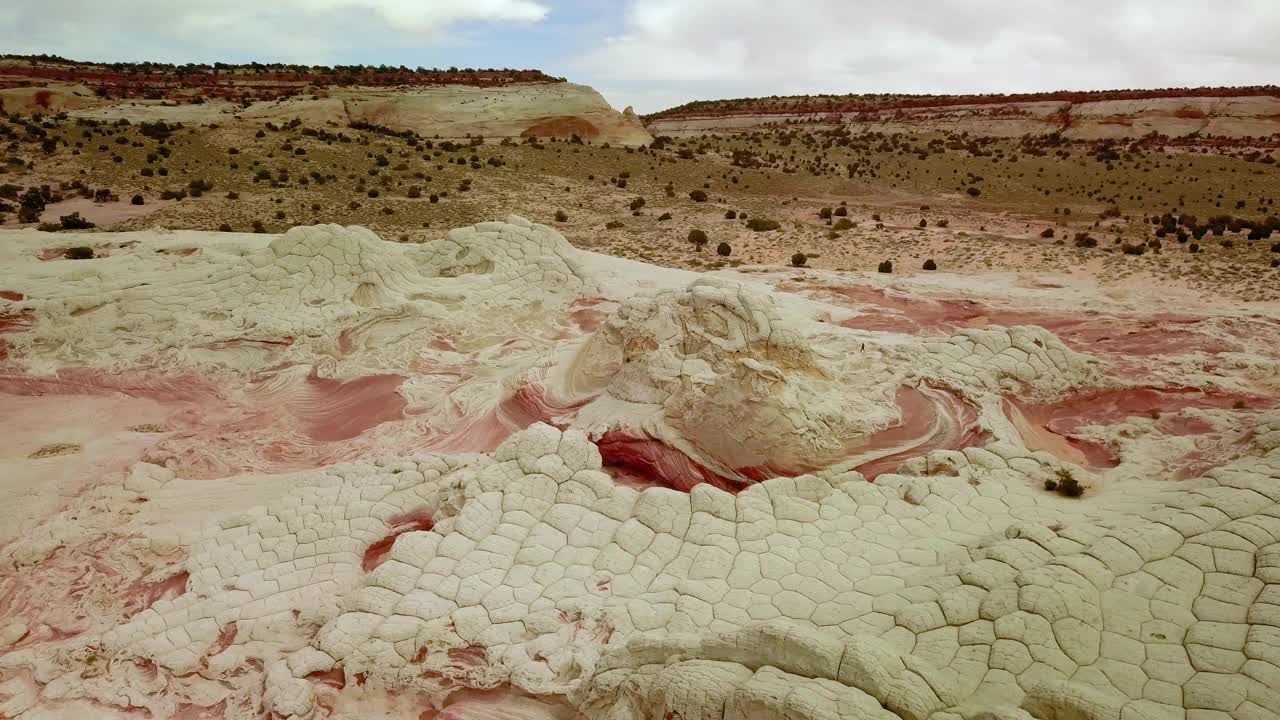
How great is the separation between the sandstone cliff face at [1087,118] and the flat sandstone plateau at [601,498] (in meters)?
40.3

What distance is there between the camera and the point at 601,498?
5941 mm

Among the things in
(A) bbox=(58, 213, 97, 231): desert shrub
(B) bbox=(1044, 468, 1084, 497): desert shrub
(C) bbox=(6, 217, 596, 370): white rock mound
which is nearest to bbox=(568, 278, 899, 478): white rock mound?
(B) bbox=(1044, 468, 1084, 497): desert shrub

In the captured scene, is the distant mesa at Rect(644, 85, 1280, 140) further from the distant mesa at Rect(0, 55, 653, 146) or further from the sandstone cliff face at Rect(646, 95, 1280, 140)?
the distant mesa at Rect(0, 55, 653, 146)

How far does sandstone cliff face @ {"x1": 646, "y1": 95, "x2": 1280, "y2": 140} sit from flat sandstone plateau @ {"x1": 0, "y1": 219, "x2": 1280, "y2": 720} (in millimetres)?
40316

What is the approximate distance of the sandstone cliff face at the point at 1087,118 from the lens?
143 ft

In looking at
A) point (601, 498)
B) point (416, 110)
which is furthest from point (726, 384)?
point (416, 110)

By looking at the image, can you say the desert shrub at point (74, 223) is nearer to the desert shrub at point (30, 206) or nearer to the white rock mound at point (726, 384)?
the desert shrub at point (30, 206)

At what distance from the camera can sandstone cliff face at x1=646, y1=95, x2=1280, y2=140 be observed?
43719 mm

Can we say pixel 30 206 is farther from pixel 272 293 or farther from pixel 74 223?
pixel 272 293

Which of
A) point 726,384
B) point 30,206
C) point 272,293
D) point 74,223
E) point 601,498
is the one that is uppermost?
point 30,206

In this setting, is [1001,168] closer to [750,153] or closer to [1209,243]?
[750,153]

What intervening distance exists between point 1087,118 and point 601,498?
52.1 metres

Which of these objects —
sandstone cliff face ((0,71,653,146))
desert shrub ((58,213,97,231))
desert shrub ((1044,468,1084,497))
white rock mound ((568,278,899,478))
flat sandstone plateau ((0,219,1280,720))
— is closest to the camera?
flat sandstone plateau ((0,219,1280,720))

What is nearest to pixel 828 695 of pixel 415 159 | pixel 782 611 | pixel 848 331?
pixel 782 611
